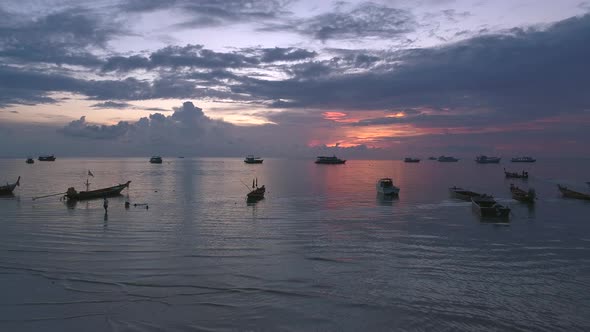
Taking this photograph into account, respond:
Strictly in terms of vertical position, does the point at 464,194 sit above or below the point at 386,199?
above

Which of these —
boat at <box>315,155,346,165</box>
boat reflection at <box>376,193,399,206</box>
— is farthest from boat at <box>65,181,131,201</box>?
boat at <box>315,155,346,165</box>

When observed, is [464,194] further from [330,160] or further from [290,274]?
[330,160]

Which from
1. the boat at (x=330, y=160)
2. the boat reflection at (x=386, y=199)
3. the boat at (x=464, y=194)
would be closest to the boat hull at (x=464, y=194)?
the boat at (x=464, y=194)

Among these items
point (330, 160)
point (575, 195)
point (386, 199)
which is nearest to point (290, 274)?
point (386, 199)

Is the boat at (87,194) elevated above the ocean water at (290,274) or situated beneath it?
elevated above

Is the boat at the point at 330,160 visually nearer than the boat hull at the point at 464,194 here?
No

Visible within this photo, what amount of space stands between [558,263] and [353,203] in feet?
84.8

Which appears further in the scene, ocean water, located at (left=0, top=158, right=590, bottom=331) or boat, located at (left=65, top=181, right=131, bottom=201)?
boat, located at (left=65, top=181, right=131, bottom=201)

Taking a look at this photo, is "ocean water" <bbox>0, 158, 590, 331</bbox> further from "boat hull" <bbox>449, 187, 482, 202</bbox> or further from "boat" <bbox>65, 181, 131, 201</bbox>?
"boat hull" <bbox>449, 187, 482, 202</bbox>

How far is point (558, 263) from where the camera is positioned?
1920cm

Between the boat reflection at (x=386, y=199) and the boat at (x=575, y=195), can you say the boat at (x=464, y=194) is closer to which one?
the boat reflection at (x=386, y=199)

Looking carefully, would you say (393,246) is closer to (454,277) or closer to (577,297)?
(454,277)

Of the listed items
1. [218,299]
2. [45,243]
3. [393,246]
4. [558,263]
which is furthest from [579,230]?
[45,243]

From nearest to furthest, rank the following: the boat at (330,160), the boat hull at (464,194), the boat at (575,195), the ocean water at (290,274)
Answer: the ocean water at (290,274)
the boat at (575,195)
the boat hull at (464,194)
the boat at (330,160)
